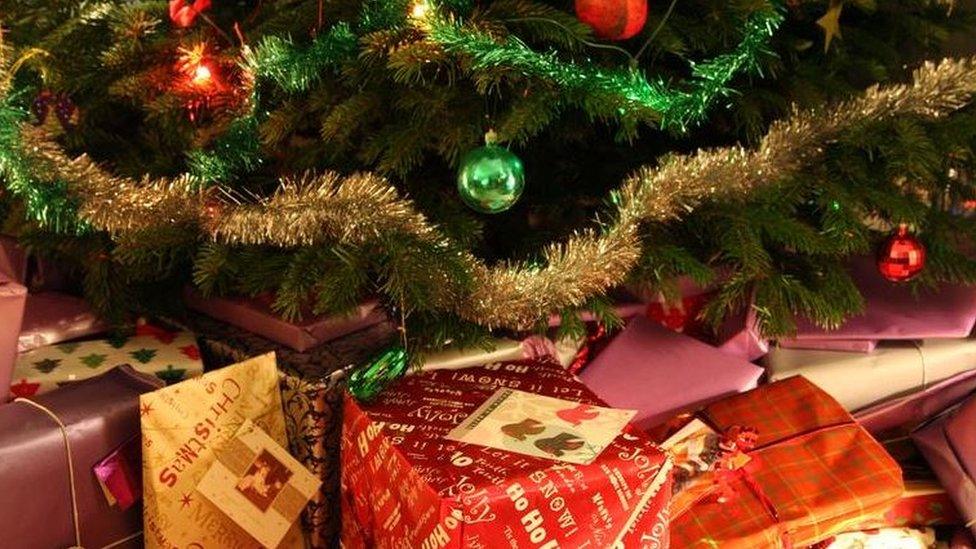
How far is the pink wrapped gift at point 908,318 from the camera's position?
1.23m

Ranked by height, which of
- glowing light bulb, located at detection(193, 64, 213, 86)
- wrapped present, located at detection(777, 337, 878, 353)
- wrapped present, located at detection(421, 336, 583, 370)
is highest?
glowing light bulb, located at detection(193, 64, 213, 86)

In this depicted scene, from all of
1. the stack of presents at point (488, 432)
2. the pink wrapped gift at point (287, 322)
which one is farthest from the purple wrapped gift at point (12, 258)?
the pink wrapped gift at point (287, 322)

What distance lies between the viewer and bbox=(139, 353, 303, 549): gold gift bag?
0.86 m

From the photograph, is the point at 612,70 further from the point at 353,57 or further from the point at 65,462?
→ the point at 65,462

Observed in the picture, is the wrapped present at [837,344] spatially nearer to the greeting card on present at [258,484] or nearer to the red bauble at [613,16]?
the red bauble at [613,16]

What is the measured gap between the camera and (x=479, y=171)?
0.90 m

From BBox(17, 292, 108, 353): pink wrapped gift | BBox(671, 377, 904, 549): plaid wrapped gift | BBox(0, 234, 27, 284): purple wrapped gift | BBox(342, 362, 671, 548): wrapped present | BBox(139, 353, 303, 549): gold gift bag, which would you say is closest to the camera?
BBox(342, 362, 671, 548): wrapped present

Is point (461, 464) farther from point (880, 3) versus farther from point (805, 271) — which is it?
point (880, 3)

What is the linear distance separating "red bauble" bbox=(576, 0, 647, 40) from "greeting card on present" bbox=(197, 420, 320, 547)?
0.55m

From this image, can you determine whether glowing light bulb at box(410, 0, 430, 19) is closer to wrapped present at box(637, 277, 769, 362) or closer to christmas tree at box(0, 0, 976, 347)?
christmas tree at box(0, 0, 976, 347)

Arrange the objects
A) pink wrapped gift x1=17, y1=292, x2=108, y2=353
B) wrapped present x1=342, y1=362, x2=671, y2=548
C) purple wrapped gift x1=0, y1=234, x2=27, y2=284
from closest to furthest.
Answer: wrapped present x1=342, y1=362, x2=671, y2=548 → pink wrapped gift x1=17, y1=292, x2=108, y2=353 → purple wrapped gift x1=0, y1=234, x2=27, y2=284

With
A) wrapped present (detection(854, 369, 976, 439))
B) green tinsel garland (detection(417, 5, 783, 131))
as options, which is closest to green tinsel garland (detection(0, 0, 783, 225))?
green tinsel garland (detection(417, 5, 783, 131))

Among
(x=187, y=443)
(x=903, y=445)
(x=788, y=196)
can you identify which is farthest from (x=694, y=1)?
(x=187, y=443)

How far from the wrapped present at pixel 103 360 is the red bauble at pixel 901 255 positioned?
2.77 feet
